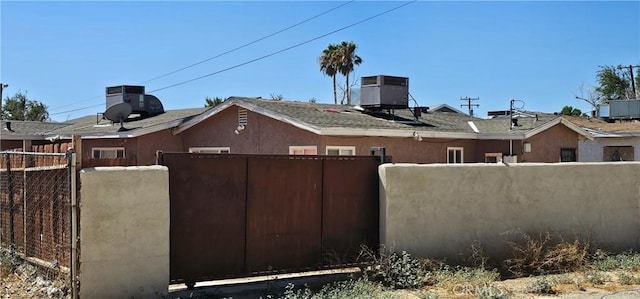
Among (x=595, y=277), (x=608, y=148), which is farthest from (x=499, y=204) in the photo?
(x=608, y=148)

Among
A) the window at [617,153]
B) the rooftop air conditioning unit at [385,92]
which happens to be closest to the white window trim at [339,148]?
the rooftop air conditioning unit at [385,92]

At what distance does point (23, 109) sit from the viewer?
5628 centimetres

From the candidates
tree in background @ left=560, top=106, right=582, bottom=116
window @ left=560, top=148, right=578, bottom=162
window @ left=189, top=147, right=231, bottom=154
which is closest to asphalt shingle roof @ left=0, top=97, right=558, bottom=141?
window @ left=189, top=147, right=231, bottom=154

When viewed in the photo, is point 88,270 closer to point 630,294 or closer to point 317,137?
point 630,294

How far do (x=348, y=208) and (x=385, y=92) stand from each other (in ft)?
35.9

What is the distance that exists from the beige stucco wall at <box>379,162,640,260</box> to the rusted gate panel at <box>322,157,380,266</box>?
23 centimetres

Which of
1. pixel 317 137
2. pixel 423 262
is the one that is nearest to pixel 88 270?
pixel 423 262

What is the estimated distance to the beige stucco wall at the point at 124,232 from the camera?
270 inches

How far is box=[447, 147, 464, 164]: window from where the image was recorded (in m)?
19.0

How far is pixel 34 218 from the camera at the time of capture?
27.6ft

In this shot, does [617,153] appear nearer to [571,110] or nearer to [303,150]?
[303,150]

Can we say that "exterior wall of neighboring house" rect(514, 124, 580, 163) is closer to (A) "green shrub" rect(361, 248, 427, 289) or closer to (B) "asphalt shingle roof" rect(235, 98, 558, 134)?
(B) "asphalt shingle roof" rect(235, 98, 558, 134)

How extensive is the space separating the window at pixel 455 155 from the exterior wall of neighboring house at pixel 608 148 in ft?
31.1

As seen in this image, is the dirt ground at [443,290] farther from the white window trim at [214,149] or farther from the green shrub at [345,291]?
the white window trim at [214,149]
